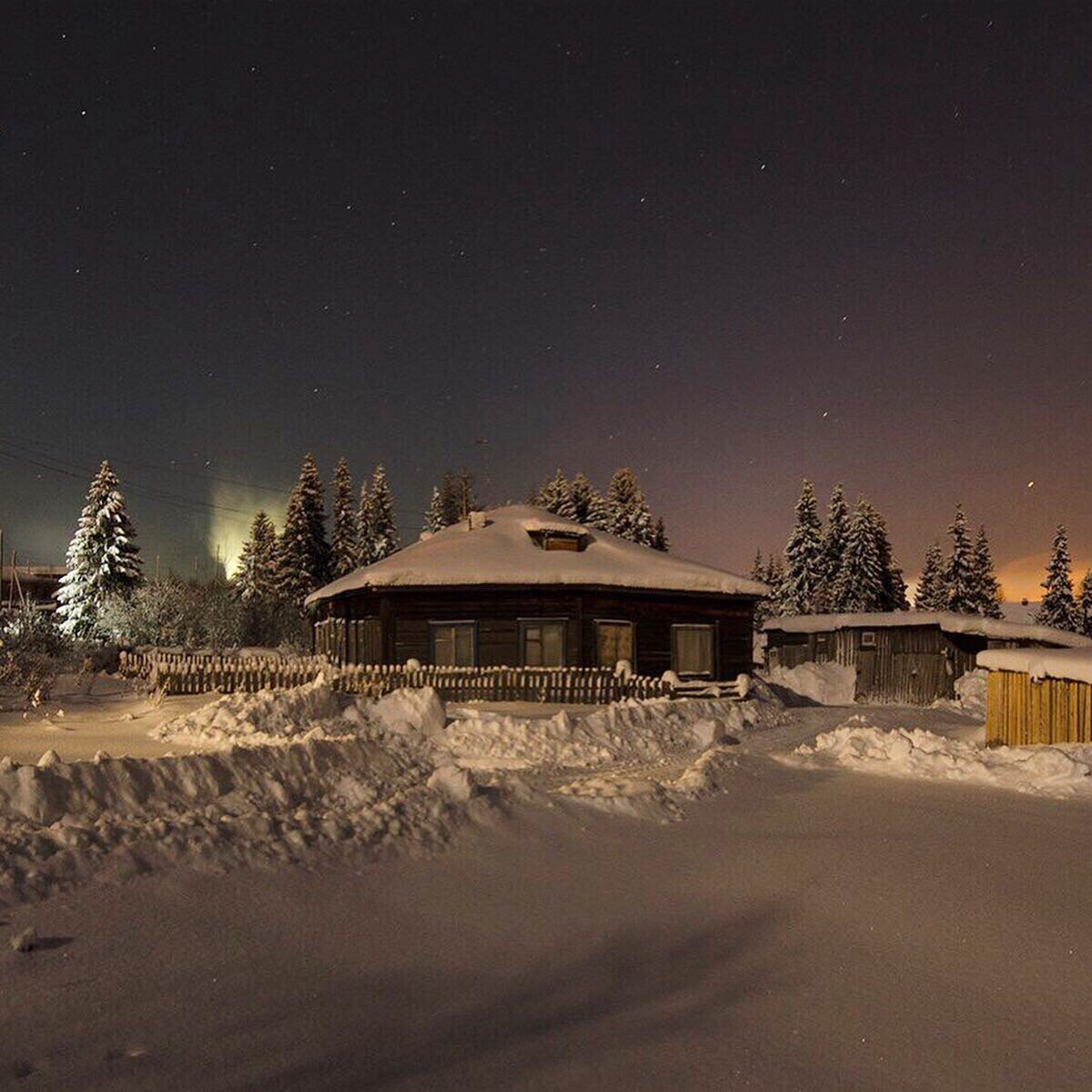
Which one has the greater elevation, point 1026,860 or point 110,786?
point 110,786

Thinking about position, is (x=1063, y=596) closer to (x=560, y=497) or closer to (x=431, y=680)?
(x=560, y=497)

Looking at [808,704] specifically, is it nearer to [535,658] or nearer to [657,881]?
[535,658]

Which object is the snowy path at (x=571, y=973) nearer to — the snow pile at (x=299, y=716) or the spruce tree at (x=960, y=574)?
the snow pile at (x=299, y=716)

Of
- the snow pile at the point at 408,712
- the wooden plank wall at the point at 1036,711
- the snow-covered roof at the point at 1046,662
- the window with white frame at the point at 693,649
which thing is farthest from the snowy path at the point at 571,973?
the window with white frame at the point at 693,649

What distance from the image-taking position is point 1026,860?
316 inches

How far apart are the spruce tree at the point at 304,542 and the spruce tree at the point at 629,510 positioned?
20.7 metres

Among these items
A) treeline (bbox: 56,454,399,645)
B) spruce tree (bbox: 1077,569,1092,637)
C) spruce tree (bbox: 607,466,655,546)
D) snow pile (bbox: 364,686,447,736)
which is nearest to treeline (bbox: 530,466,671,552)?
spruce tree (bbox: 607,466,655,546)

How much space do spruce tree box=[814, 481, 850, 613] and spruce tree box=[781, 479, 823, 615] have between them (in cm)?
42

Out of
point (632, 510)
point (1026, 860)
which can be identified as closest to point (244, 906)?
point (1026, 860)

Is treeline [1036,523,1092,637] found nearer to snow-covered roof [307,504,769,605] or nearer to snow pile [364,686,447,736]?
snow-covered roof [307,504,769,605]

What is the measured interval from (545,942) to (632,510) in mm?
58924

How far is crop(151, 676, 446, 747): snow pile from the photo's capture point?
16.5 meters

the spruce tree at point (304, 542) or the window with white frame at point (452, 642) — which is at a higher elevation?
the spruce tree at point (304, 542)

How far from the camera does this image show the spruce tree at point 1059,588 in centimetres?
5975
